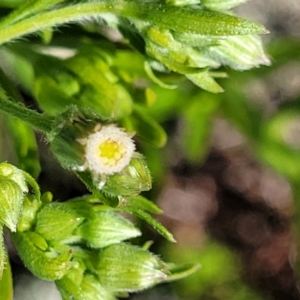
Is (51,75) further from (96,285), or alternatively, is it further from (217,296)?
(217,296)

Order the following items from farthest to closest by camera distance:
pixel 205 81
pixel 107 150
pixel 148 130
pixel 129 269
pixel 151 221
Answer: pixel 148 130 → pixel 205 81 → pixel 129 269 → pixel 151 221 → pixel 107 150

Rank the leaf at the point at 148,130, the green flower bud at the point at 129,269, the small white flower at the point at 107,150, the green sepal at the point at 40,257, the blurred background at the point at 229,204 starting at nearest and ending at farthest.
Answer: the small white flower at the point at 107,150
the green sepal at the point at 40,257
the green flower bud at the point at 129,269
the leaf at the point at 148,130
the blurred background at the point at 229,204

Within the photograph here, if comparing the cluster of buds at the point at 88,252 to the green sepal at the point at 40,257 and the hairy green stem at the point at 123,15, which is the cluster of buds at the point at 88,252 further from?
the hairy green stem at the point at 123,15

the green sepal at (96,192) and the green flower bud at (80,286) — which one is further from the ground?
the green sepal at (96,192)

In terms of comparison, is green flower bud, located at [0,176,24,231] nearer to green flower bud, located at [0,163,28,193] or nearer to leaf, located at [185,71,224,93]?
green flower bud, located at [0,163,28,193]

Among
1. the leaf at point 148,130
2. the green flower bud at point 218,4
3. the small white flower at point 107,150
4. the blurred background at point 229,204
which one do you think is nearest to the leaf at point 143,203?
the small white flower at point 107,150

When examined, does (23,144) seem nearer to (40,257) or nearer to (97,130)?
(40,257)

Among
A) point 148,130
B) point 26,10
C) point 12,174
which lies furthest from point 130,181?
point 148,130

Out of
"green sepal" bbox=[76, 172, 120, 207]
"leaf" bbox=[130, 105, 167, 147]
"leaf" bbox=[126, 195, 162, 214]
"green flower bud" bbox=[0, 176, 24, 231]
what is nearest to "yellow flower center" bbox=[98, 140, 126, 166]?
"green sepal" bbox=[76, 172, 120, 207]
